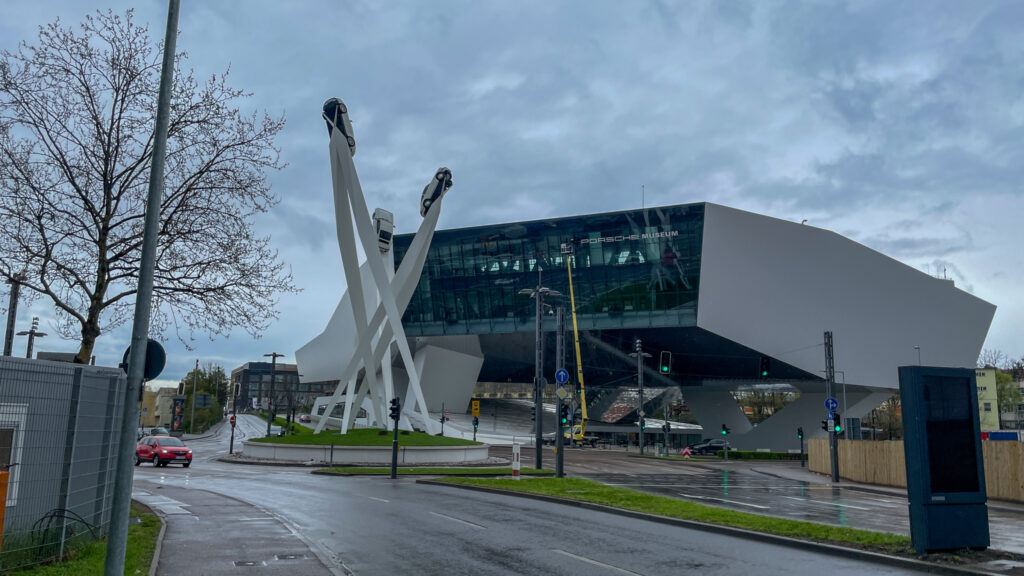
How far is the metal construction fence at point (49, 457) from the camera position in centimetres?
901

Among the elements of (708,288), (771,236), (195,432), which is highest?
(771,236)

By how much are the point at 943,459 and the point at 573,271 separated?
57.9m

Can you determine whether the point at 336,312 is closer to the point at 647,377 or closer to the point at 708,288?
the point at 647,377

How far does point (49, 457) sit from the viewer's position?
9.90m

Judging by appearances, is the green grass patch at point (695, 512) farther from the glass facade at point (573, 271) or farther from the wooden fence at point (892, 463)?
the glass facade at point (573, 271)

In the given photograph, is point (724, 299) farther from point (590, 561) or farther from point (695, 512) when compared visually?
point (590, 561)

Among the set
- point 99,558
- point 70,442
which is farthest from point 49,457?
point 99,558

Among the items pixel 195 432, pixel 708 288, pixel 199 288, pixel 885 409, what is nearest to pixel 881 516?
pixel 199 288

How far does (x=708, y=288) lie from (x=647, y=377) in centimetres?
2373

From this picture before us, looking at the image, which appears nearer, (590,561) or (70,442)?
(70,442)

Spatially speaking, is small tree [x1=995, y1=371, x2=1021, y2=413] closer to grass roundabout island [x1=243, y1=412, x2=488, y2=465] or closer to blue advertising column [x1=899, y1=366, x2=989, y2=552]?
grass roundabout island [x1=243, y1=412, x2=488, y2=465]

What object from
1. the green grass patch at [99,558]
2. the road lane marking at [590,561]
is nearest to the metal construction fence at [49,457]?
the green grass patch at [99,558]

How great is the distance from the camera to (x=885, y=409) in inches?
4884

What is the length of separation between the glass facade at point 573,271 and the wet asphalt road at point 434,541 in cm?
4492
